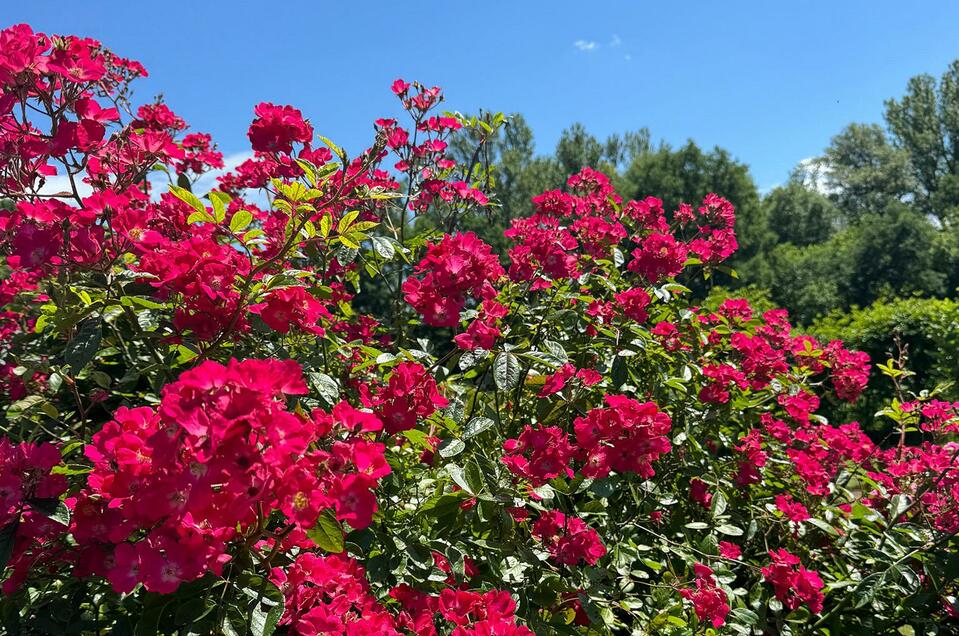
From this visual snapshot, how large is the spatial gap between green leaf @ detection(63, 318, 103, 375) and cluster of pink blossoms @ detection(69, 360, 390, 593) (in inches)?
13.7

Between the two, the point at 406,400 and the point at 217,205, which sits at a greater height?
the point at 217,205

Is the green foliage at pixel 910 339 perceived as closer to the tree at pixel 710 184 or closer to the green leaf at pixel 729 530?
the green leaf at pixel 729 530

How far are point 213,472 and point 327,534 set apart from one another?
1.07ft

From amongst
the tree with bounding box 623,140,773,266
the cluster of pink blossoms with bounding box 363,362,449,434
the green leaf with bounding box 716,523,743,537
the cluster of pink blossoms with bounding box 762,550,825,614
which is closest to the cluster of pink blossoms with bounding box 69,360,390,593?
the cluster of pink blossoms with bounding box 363,362,449,434

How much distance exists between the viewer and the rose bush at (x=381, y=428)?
3.66 feet

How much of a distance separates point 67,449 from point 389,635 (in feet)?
3.43

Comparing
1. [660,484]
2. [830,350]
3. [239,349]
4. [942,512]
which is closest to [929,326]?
[830,350]

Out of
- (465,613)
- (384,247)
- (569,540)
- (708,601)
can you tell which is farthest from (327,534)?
(708,601)

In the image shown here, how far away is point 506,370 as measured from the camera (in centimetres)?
176

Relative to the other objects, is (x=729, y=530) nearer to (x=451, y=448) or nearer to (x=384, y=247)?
(x=451, y=448)

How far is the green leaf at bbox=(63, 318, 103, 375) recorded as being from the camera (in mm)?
1395

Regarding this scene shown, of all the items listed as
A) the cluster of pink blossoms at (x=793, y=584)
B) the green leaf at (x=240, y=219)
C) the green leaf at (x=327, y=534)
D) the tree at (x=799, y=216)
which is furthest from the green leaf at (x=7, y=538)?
the tree at (x=799, y=216)

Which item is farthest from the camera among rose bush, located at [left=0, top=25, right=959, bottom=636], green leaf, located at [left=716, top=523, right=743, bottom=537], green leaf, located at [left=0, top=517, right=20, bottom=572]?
green leaf, located at [left=716, top=523, right=743, bottom=537]

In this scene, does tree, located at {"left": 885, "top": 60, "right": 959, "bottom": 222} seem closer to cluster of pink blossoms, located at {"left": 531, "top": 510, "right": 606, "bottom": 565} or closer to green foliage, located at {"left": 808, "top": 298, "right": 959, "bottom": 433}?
green foliage, located at {"left": 808, "top": 298, "right": 959, "bottom": 433}
